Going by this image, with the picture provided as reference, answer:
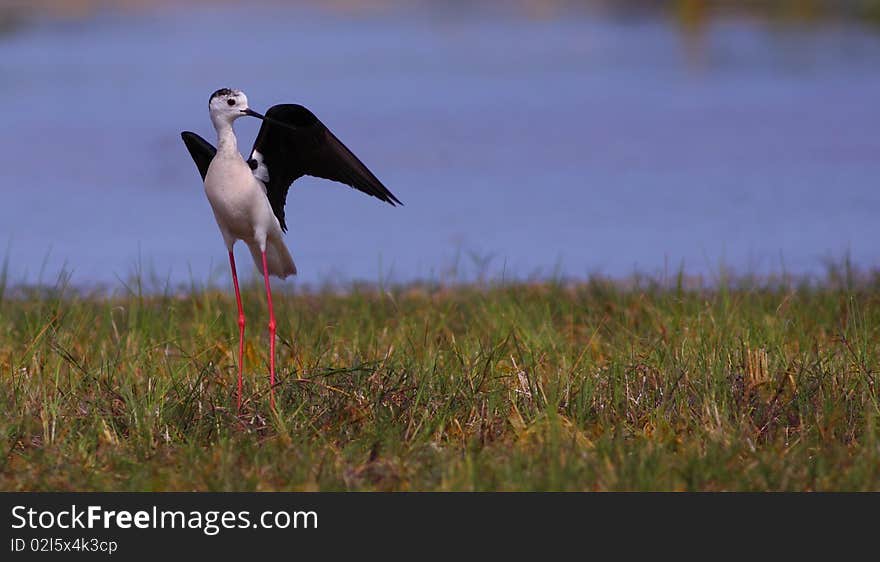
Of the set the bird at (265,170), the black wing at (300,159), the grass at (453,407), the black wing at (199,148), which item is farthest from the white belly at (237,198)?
the grass at (453,407)

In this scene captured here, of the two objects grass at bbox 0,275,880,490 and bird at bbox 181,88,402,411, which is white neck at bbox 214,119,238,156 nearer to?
bird at bbox 181,88,402,411

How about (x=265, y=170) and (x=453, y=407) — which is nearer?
(x=453, y=407)

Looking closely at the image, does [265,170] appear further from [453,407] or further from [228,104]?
[453,407]

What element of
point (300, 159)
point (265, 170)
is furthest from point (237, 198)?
point (300, 159)

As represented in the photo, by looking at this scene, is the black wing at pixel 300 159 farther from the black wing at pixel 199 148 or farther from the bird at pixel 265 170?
the black wing at pixel 199 148

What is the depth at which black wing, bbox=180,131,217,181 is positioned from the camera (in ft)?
23.3

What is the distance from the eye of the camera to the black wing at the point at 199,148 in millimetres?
7094

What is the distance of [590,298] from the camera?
379 inches

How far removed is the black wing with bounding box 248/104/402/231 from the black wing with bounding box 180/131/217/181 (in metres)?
0.25

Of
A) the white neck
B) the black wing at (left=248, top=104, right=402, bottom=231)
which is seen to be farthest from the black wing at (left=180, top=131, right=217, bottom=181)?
the white neck

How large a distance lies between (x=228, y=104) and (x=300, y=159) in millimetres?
649

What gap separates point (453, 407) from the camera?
6.52 metres

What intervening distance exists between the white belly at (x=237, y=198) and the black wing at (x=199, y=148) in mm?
345
